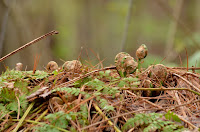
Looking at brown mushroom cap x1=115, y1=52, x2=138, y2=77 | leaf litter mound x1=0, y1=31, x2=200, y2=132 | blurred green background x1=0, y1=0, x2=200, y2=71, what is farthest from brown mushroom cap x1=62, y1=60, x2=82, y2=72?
blurred green background x1=0, y1=0, x2=200, y2=71

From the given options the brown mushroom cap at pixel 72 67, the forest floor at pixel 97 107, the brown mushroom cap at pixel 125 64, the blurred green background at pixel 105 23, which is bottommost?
the forest floor at pixel 97 107

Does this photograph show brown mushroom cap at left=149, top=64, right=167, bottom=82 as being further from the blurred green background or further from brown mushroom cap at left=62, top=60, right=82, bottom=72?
the blurred green background

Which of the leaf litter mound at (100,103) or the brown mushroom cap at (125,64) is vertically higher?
the brown mushroom cap at (125,64)

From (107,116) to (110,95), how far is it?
0.46 feet

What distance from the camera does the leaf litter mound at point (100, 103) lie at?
2.66 ft

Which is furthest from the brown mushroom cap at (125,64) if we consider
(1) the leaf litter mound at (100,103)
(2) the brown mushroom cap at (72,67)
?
(2) the brown mushroom cap at (72,67)

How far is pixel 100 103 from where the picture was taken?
927 mm

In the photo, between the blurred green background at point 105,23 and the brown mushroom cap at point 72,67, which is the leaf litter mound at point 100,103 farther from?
the blurred green background at point 105,23

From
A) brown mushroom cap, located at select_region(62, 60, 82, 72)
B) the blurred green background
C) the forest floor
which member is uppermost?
the blurred green background

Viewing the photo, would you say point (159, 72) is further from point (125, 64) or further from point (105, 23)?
point (105, 23)

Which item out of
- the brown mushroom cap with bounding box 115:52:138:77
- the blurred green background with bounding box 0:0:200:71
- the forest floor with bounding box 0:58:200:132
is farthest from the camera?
the blurred green background with bounding box 0:0:200:71

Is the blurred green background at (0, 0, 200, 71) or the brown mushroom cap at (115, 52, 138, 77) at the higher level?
the blurred green background at (0, 0, 200, 71)

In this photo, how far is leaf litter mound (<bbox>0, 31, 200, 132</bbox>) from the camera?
0.81 metres

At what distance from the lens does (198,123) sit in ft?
2.81
